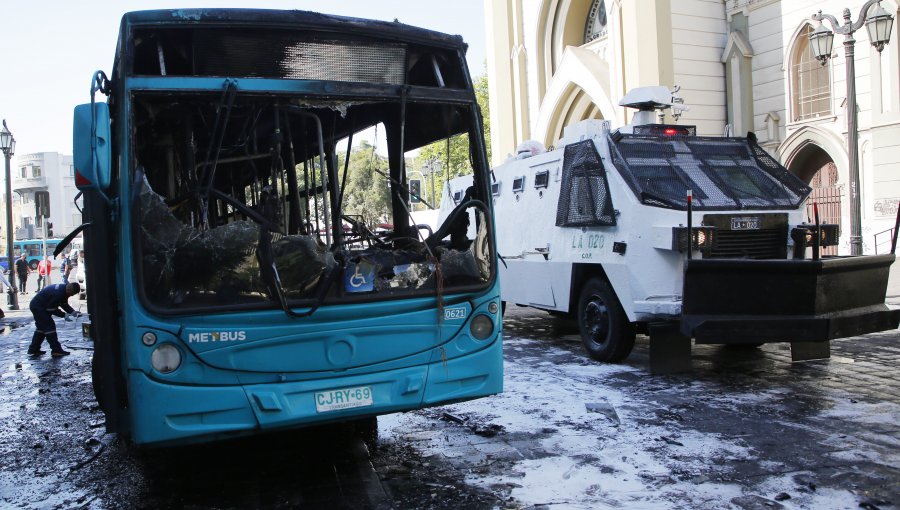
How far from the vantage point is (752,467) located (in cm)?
476

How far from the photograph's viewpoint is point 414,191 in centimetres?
530

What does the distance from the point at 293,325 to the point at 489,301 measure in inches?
51.5

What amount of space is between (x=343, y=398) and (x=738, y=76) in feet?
60.4

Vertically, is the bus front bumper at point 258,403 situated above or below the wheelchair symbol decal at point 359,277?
below

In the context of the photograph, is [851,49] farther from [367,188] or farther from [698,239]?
[367,188]

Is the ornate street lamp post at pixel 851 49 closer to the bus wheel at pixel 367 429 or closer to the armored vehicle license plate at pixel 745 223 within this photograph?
the armored vehicle license plate at pixel 745 223

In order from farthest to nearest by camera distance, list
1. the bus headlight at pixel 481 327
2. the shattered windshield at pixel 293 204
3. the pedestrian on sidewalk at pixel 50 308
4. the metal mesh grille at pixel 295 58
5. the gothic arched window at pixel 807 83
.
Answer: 1. the gothic arched window at pixel 807 83
2. the pedestrian on sidewalk at pixel 50 308
3. the bus headlight at pixel 481 327
4. the metal mesh grille at pixel 295 58
5. the shattered windshield at pixel 293 204

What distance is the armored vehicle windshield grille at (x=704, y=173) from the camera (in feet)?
→ 24.5

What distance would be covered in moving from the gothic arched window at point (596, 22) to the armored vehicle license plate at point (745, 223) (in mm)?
16523

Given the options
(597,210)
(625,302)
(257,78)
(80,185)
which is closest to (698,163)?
(597,210)

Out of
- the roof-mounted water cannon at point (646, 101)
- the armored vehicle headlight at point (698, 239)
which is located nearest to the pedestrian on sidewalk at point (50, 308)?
the roof-mounted water cannon at point (646, 101)

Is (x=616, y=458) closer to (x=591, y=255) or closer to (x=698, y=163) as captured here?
(x=591, y=255)

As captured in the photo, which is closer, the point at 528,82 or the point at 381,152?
the point at 381,152

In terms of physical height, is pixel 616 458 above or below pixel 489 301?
below
